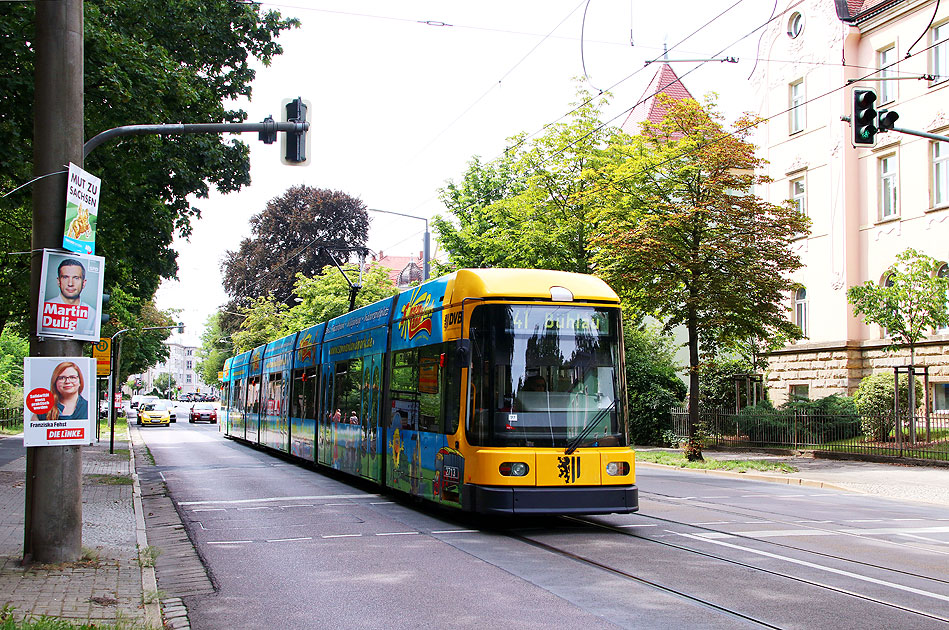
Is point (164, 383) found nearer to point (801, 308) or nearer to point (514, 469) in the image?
point (801, 308)

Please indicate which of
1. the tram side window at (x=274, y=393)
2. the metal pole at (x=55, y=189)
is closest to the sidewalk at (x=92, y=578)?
the metal pole at (x=55, y=189)

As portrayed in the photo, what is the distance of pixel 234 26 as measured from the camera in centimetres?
2078

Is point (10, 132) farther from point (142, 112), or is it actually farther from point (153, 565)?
point (153, 565)

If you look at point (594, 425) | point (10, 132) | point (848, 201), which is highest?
point (848, 201)

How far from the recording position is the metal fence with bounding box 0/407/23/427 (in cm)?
3948

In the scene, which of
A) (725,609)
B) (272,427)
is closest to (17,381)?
(272,427)

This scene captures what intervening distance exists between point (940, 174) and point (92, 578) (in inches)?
1135

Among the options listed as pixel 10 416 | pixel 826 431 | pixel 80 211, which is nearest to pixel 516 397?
pixel 80 211

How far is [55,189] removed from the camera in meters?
8.46

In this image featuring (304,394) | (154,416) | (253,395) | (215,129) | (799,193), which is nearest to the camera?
(215,129)

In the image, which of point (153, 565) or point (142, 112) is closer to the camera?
point (153, 565)

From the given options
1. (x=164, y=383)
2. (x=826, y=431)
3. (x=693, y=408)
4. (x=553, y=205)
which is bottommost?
(x=826, y=431)

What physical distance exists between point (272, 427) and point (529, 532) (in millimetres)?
16169

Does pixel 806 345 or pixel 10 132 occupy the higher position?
pixel 10 132
